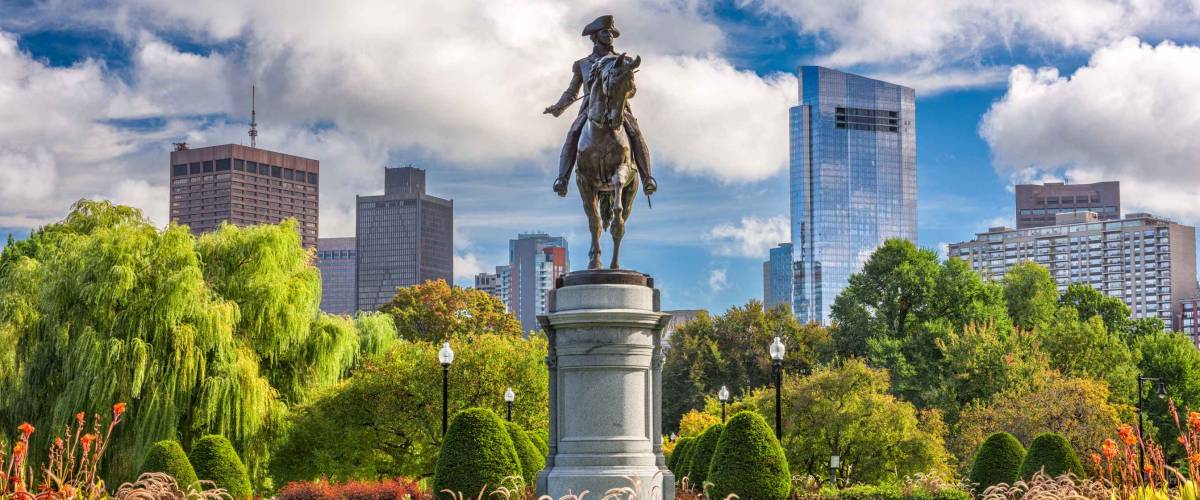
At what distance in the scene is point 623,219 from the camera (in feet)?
58.1

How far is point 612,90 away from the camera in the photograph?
17.0 m

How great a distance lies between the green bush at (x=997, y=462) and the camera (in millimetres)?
26031

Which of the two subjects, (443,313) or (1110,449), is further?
(443,313)

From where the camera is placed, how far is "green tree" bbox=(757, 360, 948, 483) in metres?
35.7

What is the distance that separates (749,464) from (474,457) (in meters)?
4.56

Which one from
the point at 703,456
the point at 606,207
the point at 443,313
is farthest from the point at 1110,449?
the point at 443,313

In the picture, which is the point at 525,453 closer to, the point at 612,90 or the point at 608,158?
the point at 608,158

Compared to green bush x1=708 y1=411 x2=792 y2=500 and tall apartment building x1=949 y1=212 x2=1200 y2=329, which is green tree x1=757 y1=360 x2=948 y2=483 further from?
tall apartment building x1=949 y1=212 x2=1200 y2=329

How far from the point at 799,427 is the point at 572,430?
70.7 feet

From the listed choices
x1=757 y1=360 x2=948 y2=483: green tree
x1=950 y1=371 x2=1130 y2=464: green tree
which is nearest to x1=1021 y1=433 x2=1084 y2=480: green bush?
x1=757 y1=360 x2=948 y2=483: green tree

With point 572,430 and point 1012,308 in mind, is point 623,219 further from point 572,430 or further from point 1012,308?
point 1012,308

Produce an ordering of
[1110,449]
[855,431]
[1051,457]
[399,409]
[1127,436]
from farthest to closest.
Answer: [855,431] → [399,409] → [1051,457] → [1110,449] → [1127,436]

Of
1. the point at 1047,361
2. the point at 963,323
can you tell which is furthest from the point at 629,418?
the point at 963,323

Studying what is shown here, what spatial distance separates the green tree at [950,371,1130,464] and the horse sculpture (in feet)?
82.8
